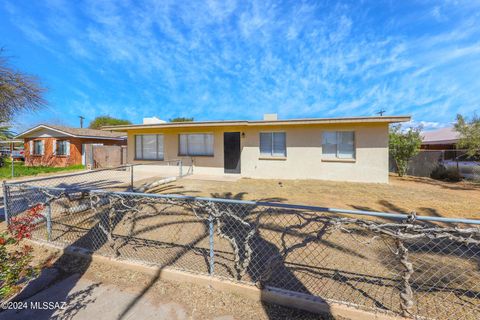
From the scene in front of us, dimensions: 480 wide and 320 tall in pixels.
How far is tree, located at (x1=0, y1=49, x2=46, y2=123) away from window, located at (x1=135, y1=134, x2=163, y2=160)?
5458 mm

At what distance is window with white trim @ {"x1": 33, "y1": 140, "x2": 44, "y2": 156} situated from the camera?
1905 cm

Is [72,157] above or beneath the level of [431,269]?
above

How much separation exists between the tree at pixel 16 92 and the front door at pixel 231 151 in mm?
7704

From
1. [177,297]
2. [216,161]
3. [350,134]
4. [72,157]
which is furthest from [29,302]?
[72,157]

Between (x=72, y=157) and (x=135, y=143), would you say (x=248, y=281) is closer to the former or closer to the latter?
(x=135, y=143)

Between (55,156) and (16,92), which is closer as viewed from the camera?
(16,92)

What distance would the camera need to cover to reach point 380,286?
2.66 m

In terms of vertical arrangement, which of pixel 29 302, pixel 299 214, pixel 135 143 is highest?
pixel 135 143

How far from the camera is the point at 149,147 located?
13625mm

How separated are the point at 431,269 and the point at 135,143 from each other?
46.3 feet

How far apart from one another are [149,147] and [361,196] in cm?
1142

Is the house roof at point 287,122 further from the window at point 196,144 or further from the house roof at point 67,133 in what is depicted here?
the house roof at point 67,133

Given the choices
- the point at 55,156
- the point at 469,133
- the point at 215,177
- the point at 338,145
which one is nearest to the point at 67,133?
the point at 55,156

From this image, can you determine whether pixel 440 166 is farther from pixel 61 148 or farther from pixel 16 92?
pixel 61 148
